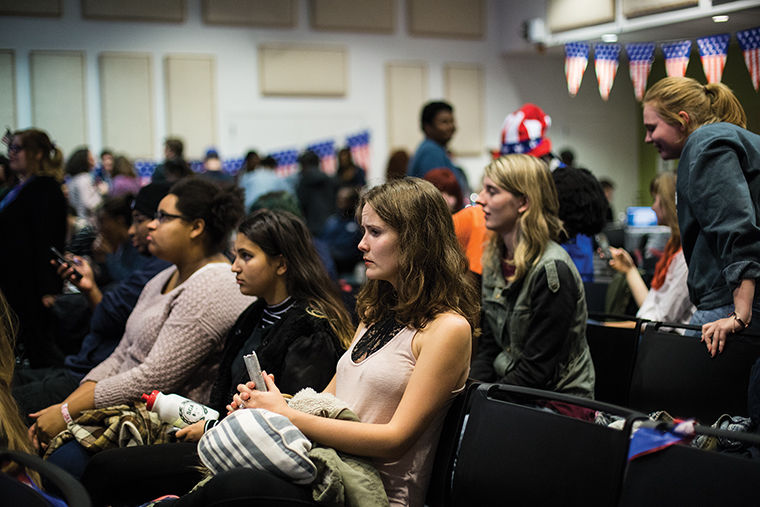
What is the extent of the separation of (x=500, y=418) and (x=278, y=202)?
2.78 meters

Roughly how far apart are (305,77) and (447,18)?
2154 mm

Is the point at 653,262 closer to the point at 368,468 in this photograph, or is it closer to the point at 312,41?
the point at 368,468

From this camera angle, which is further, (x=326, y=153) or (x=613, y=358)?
(x=326, y=153)

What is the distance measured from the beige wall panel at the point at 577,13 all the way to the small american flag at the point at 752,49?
74.6 inches

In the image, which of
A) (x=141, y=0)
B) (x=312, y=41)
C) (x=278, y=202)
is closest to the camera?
(x=278, y=202)

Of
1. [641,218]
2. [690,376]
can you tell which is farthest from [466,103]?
[690,376]

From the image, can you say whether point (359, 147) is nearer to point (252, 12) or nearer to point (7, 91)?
point (252, 12)

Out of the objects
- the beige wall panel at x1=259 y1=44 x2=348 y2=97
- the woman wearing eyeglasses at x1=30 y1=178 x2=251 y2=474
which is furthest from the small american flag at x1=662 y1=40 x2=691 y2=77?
the beige wall panel at x1=259 y1=44 x2=348 y2=97

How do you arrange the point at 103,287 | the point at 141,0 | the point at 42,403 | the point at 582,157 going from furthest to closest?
the point at 141,0 < the point at 582,157 < the point at 103,287 < the point at 42,403

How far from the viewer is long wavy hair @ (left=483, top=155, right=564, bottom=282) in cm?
250

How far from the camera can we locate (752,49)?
3090 millimetres

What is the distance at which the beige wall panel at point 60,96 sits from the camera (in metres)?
8.58

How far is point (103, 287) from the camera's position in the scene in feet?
15.6

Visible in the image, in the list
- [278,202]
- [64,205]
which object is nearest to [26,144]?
[64,205]
